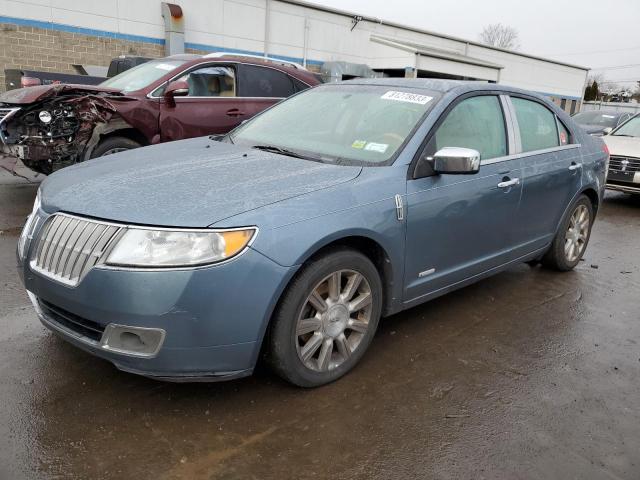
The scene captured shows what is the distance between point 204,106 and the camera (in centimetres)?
722

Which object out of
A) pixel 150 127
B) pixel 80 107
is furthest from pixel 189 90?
pixel 80 107

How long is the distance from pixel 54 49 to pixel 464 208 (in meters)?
16.2

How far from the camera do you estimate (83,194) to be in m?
2.76

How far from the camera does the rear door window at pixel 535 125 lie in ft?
14.0

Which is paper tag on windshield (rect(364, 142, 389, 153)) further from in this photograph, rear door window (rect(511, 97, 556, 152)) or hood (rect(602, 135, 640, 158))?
hood (rect(602, 135, 640, 158))

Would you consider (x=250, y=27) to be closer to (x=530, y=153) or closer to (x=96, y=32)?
(x=96, y=32)

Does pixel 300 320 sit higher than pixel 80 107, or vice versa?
pixel 80 107

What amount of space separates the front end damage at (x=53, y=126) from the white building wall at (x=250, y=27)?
11.2 m

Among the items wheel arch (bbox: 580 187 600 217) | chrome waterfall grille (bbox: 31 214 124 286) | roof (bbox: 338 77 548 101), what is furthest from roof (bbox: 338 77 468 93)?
chrome waterfall grille (bbox: 31 214 124 286)

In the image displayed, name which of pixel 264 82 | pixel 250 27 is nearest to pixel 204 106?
pixel 264 82

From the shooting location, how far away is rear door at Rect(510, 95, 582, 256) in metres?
A: 4.21

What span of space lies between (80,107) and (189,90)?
1.43m

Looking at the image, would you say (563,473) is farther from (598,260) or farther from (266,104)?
(266,104)

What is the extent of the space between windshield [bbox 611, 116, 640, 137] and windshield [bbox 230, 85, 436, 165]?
7802 mm
